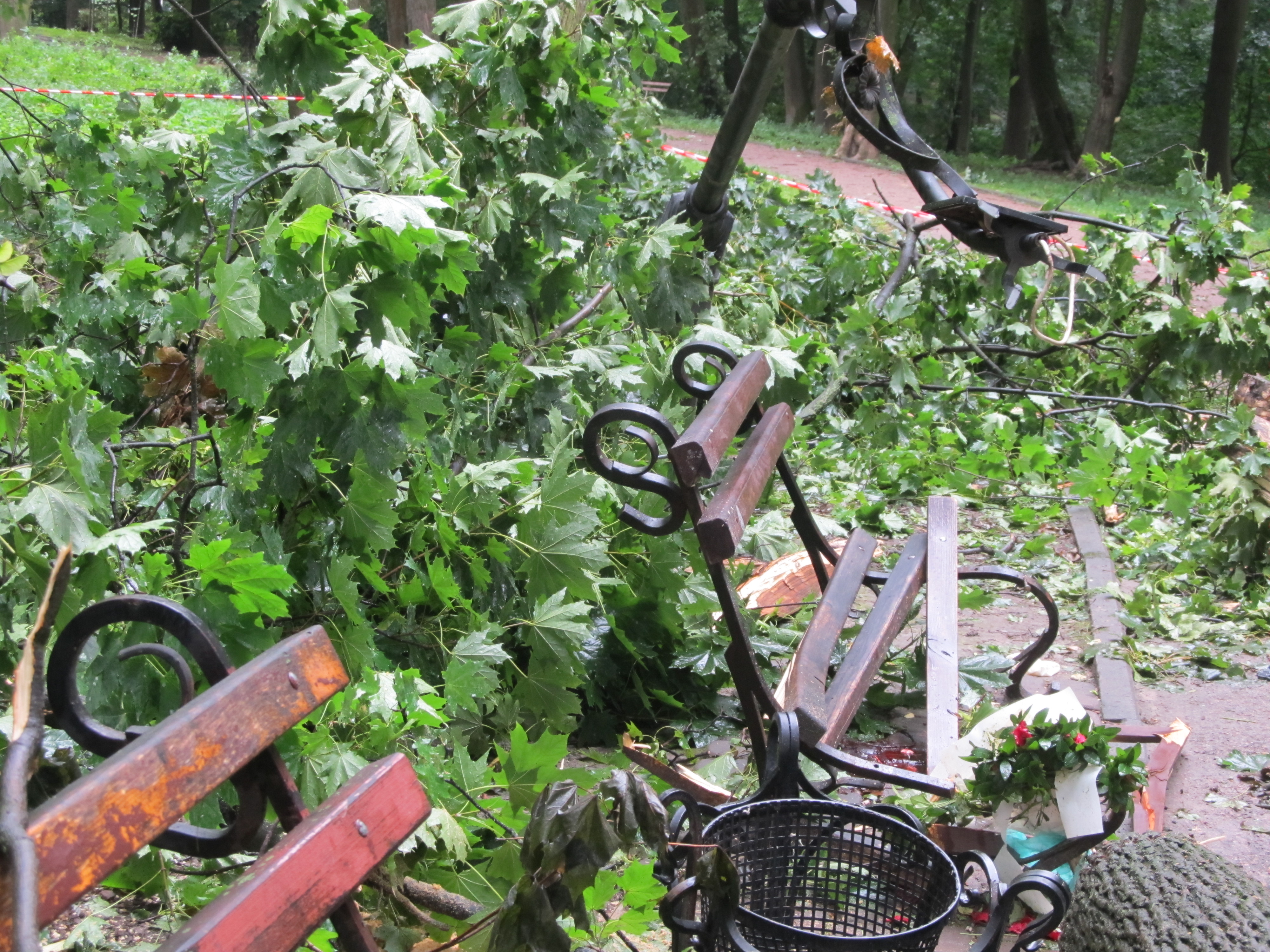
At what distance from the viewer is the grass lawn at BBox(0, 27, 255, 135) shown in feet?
43.3

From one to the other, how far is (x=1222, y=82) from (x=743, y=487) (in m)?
23.3

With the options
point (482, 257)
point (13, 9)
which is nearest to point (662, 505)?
point (482, 257)

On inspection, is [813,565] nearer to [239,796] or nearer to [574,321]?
[574,321]

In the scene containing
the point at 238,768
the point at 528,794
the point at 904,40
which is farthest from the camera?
the point at 904,40

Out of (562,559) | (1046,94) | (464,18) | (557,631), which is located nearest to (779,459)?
(562,559)

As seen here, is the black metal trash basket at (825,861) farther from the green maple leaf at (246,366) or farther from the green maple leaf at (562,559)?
the green maple leaf at (246,366)

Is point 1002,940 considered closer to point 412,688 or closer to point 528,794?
point 528,794

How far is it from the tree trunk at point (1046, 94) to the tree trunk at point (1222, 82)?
13.1 ft

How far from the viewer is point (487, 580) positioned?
3104 millimetres

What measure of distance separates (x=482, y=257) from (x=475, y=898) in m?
2.01

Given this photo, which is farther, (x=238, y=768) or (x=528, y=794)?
(x=528, y=794)

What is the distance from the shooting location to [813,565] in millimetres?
3854

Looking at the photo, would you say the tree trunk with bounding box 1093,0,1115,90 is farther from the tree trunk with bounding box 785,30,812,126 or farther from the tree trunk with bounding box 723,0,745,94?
the tree trunk with bounding box 723,0,745,94

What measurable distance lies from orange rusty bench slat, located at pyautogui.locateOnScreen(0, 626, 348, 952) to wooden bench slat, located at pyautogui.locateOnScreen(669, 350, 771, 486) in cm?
110
